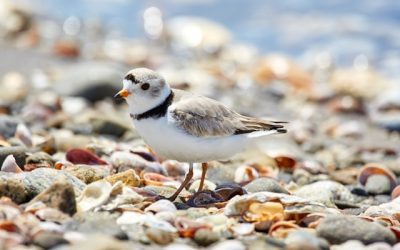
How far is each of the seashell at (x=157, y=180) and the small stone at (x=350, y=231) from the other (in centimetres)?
172

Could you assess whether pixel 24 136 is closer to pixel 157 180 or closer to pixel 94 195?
pixel 157 180

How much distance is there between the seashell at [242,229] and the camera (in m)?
4.76

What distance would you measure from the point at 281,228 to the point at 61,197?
55.0 inches

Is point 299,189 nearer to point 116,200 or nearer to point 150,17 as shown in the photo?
Result: point 116,200

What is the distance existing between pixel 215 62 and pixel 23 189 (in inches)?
485

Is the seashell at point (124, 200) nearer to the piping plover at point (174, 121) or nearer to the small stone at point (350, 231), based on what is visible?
the piping plover at point (174, 121)

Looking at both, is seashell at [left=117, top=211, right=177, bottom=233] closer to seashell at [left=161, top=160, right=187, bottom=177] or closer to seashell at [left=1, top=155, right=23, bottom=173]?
seashell at [left=1, top=155, right=23, bottom=173]

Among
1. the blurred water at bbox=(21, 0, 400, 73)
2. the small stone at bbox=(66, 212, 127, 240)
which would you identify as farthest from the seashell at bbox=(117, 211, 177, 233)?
the blurred water at bbox=(21, 0, 400, 73)

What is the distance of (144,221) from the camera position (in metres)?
4.69

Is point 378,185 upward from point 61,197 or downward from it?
downward

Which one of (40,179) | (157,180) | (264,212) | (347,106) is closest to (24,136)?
(157,180)

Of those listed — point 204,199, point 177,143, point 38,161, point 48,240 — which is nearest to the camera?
point 48,240

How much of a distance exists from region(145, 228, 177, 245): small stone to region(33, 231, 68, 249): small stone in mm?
524

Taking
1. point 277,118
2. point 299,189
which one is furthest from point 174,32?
point 299,189
